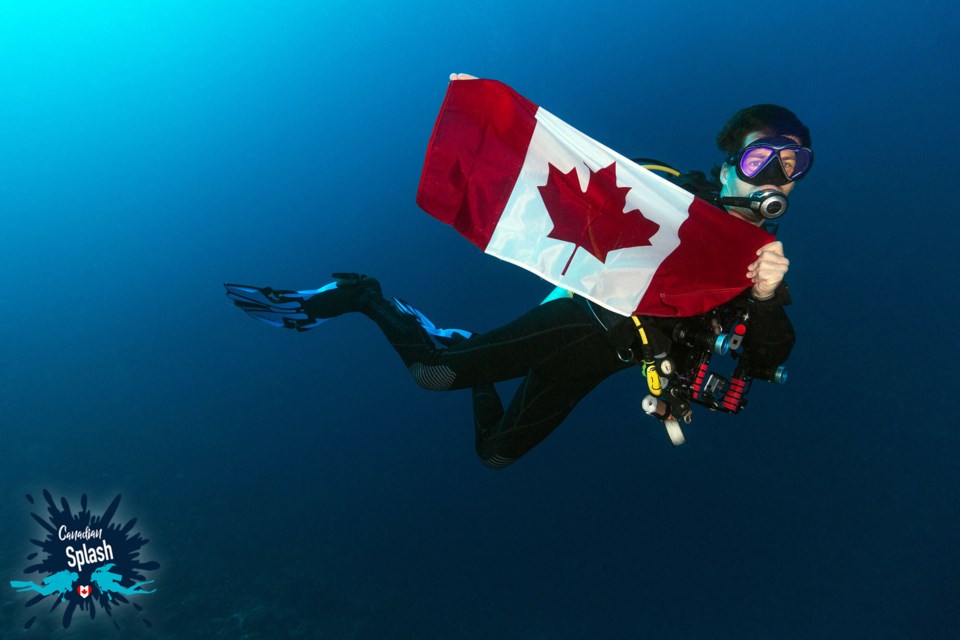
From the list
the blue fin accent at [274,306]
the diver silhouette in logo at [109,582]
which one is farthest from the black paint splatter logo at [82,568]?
the blue fin accent at [274,306]

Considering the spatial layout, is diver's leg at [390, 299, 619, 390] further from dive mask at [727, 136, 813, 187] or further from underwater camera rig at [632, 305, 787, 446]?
dive mask at [727, 136, 813, 187]

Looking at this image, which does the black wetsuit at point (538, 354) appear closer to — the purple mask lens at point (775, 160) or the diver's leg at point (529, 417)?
the diver's leg at point (529, 417)

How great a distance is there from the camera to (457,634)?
22.3 ft

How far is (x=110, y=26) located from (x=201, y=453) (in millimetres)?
20541

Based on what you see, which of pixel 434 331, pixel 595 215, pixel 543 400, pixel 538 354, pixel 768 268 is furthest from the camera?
pixel 434 331

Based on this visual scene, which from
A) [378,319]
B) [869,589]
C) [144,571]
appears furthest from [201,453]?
[869,589]

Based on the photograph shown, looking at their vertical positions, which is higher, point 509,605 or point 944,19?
point 944,19

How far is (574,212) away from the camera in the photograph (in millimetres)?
2592

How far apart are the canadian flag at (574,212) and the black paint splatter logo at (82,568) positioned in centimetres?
585

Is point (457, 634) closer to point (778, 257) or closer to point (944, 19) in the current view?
point (778, 257)

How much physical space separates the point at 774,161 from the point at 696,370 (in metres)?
1.03

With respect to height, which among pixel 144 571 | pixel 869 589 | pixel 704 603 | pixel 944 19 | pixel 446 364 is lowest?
pixel 869 589

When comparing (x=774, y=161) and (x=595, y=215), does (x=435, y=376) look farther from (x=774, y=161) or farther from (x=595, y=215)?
(x=774, y=161)

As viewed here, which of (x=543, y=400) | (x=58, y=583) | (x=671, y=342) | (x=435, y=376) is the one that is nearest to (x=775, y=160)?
(x=671, y=342)
